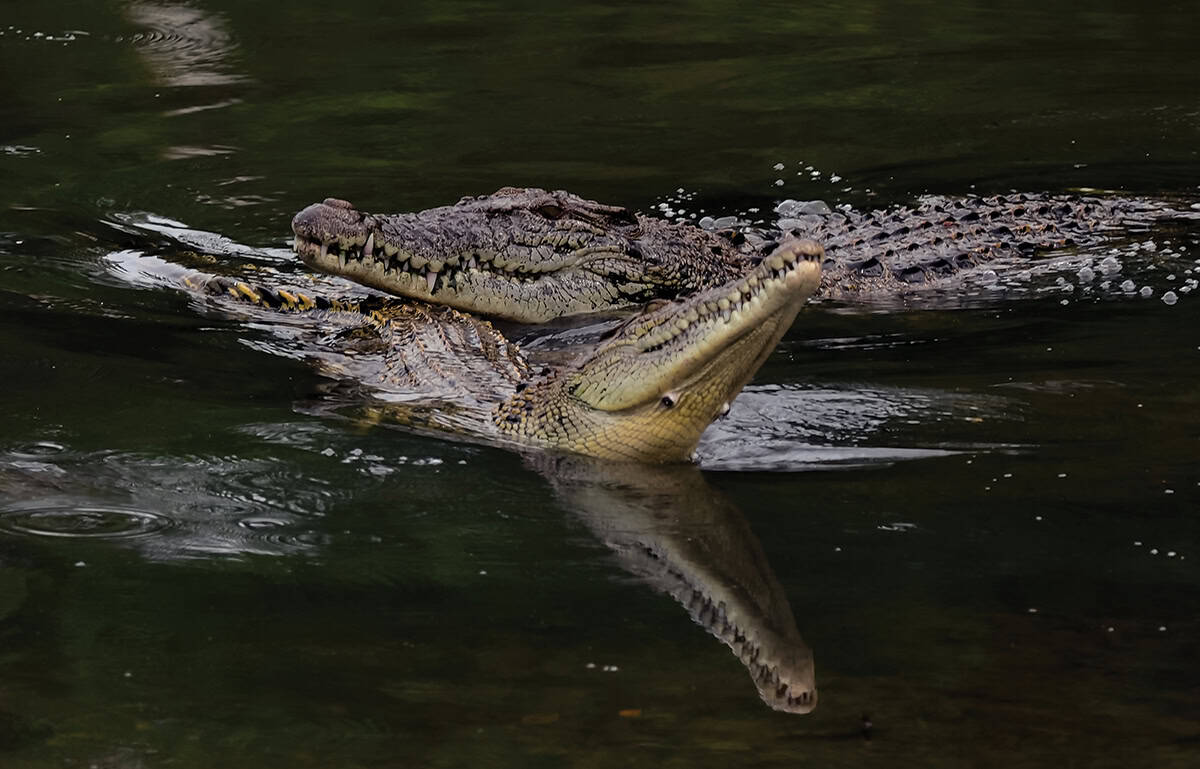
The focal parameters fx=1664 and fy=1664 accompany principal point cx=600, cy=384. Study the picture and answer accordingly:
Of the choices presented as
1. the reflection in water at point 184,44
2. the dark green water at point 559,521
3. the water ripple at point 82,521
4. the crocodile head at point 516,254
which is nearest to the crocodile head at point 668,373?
the dark green water at point 559,521

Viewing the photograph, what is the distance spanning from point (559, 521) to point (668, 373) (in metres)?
0.61

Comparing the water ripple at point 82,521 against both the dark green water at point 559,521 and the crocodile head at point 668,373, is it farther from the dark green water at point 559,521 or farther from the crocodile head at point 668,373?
the crocodile head at point 668,373

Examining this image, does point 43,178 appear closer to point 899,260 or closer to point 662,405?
point 899,260

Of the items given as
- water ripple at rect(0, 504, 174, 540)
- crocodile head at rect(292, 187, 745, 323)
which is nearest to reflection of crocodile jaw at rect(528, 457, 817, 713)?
water ripple at rect(0, 504, 174, 540)

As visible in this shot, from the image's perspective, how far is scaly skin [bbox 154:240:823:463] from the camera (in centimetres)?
443

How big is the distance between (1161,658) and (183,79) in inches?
387

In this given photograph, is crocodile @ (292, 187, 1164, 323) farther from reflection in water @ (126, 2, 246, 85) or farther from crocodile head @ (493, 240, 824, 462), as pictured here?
reflection in water @ (126, 2, 246, 85)

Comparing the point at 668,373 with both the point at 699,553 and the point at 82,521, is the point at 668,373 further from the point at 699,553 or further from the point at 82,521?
the point at 82,521

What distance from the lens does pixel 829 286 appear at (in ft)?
25.5

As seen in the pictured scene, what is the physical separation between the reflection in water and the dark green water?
1822mm

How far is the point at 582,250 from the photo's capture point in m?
7.23

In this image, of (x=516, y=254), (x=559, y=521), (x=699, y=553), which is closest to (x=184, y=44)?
(x=516, y=254)

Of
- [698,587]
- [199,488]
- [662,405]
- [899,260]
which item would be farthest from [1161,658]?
[899,260]

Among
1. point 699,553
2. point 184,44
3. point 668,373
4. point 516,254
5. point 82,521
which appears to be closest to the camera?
point 699,553
